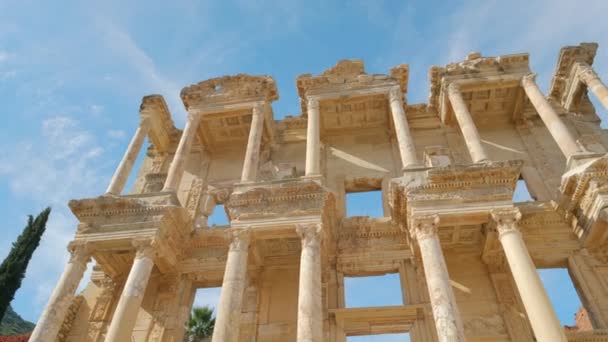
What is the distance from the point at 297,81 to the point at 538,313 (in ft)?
38.9

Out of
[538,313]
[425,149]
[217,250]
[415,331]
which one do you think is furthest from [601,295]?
[217,250]

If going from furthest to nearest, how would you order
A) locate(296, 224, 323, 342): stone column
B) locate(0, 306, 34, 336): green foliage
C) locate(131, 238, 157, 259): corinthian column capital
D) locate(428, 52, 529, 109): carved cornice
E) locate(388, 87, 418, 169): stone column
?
locate(0, 306, 34, 336): green foliage → locate(428, 52, 529, 109): carved cornice → locate(388, 87, 418, 169): stone column → locate(131, 238, 157, 259): corinthian column capital → locate(296, 224, 323, 342): stone column

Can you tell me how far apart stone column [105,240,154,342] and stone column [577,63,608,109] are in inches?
605

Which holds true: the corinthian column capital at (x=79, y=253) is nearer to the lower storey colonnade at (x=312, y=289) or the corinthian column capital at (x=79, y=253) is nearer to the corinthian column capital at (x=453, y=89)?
the lower storey colonnade at (x=312, y=289)

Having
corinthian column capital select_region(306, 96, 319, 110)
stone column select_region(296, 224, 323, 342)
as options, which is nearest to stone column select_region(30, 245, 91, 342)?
stone column select_region(296, 224, 323, 342)

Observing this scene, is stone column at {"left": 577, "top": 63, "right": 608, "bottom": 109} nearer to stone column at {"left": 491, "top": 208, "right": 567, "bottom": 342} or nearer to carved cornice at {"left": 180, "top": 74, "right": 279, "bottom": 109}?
stone column at {"left": 491, "top": 208, "right": 567, "bottom": 342}

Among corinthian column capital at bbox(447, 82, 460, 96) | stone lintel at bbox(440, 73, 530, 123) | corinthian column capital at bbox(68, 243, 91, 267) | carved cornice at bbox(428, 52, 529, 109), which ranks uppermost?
carved cornice at bbox(428, 52, 529, 109)

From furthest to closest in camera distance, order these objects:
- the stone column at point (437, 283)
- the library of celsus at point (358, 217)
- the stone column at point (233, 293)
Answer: the library of celsus at point (358, 217), the stone column at point (233, 293), the stone column at point (437, 283)

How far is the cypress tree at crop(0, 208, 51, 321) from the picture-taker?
20.3 metres

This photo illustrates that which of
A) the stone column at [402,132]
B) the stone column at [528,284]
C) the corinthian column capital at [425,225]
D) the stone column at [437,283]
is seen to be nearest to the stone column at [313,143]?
the stone column at [402,132]

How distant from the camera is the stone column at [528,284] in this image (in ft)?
29.8

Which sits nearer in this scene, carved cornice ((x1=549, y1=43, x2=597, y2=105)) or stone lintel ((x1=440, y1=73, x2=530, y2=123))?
stone lintel ((x1=440, y1=73, x2=530, y2=123))

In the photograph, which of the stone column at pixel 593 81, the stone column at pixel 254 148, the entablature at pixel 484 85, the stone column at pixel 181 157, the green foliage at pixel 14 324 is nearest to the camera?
the stone column at pixel 254 148

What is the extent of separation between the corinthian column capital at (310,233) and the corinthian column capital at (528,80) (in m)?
9.94
